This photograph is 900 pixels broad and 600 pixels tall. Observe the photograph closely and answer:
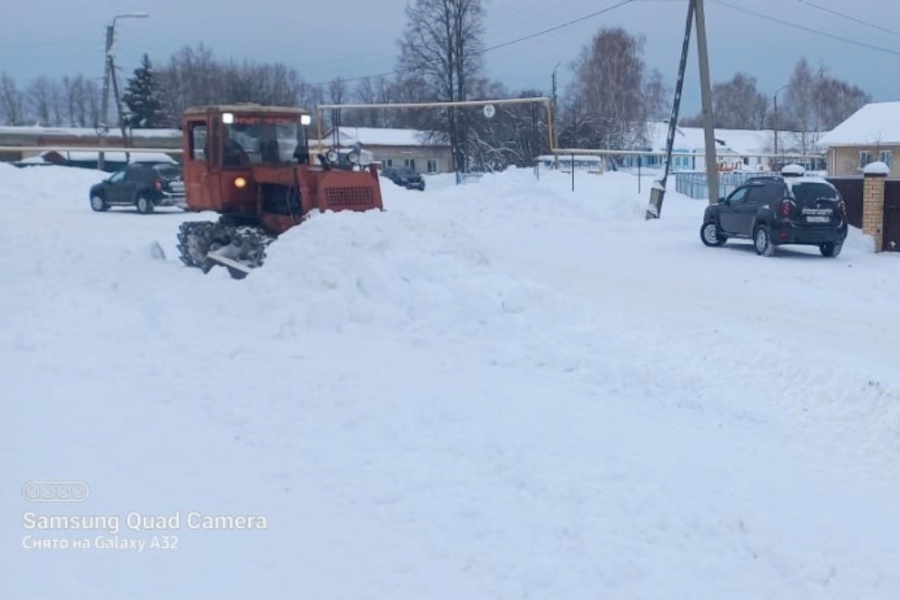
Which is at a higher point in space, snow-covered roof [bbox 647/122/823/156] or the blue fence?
snow-covered roof [bbox 647/122/823/156]

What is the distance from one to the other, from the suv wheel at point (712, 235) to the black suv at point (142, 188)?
15.8 m

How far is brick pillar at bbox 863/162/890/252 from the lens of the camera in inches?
887

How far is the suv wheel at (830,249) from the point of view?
2109 cm

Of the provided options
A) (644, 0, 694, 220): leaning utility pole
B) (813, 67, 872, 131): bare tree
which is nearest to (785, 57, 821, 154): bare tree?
(813, 67, 872, 131): bare tree

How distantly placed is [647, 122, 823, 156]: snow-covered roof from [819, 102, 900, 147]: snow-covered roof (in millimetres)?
19746

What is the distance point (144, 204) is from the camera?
104ft

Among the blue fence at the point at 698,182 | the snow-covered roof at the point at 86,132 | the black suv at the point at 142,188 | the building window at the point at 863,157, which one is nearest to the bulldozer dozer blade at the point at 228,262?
the black suv at the point at 142,188

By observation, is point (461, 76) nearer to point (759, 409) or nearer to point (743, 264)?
point (743, 264)

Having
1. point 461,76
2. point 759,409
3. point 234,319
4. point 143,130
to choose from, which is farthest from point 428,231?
point 143,130

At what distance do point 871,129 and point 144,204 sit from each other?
143 ft

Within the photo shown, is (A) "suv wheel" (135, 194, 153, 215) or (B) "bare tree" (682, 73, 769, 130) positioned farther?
(B) "bare tree" (682, 73, 769, 130)

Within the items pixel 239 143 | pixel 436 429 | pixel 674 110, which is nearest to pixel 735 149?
pixel 674 110

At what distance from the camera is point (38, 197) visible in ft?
121

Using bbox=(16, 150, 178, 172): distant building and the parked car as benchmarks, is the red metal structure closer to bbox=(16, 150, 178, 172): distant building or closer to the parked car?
the parked car
